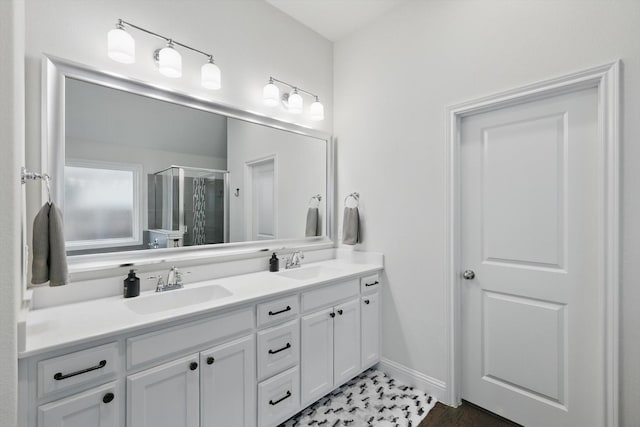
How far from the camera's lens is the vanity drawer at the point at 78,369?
103 cm

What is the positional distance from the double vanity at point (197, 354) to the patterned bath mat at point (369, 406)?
0.43ft

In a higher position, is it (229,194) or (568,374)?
(229,194)

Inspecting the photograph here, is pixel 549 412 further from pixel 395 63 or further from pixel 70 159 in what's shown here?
pixel 70 159

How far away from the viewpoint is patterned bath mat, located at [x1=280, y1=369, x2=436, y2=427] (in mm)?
1863

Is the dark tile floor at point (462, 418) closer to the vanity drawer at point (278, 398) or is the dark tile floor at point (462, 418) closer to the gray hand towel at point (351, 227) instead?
the vanity drawer at point (278, 398)

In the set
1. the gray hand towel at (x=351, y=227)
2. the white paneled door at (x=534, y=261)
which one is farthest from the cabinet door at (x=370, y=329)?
the white paneled door at (x=534, y=261)

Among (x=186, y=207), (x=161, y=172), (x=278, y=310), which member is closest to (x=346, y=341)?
(x=278, y=310)

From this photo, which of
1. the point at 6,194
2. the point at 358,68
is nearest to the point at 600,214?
the point at 358,68

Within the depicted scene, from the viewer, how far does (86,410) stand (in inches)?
43.8

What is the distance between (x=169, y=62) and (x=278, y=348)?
171 centimetres

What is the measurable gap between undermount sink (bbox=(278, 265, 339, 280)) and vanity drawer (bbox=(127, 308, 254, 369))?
704 mm

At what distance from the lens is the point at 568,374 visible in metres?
1.69

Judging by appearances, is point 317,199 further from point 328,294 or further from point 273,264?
point 328,294

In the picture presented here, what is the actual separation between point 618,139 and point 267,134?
2.06 metres
